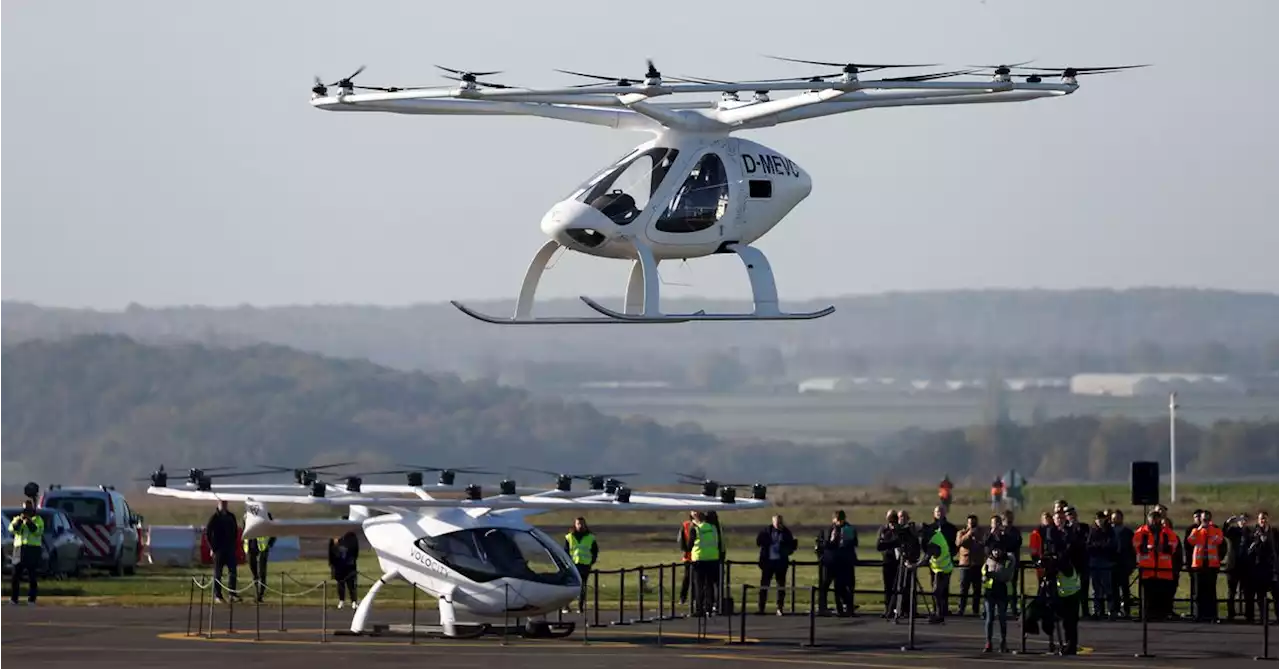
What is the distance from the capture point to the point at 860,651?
28.5 meters

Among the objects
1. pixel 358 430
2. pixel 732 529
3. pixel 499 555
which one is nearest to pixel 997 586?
pixel 499 555

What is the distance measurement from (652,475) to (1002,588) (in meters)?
62.9

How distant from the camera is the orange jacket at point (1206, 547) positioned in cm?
3356

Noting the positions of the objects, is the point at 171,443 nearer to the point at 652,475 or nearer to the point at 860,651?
the point at 652,475

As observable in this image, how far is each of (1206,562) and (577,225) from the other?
1188 cm

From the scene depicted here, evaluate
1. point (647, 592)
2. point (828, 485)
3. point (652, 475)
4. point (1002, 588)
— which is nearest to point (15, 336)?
point (652, 475)

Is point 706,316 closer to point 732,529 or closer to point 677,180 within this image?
point 677,180

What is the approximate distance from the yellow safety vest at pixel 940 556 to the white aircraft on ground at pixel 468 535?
400 centimetres

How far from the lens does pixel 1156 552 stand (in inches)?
1313

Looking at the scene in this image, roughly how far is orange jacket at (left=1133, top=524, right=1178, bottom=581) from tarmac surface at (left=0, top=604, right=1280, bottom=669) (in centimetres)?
78

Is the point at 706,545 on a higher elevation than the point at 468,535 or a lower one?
lower

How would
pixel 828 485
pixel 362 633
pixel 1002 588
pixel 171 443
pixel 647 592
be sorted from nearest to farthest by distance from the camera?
pixel 1002 588 → pixel 362 633 → pixel 647 592 → pixel 828 485 → pixel 171 443

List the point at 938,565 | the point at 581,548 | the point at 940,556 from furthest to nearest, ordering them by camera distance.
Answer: the point at 581,548 < the point at 938,565 < the point at 940,556

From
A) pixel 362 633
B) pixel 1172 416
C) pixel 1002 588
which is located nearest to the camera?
pixel 1002 588
